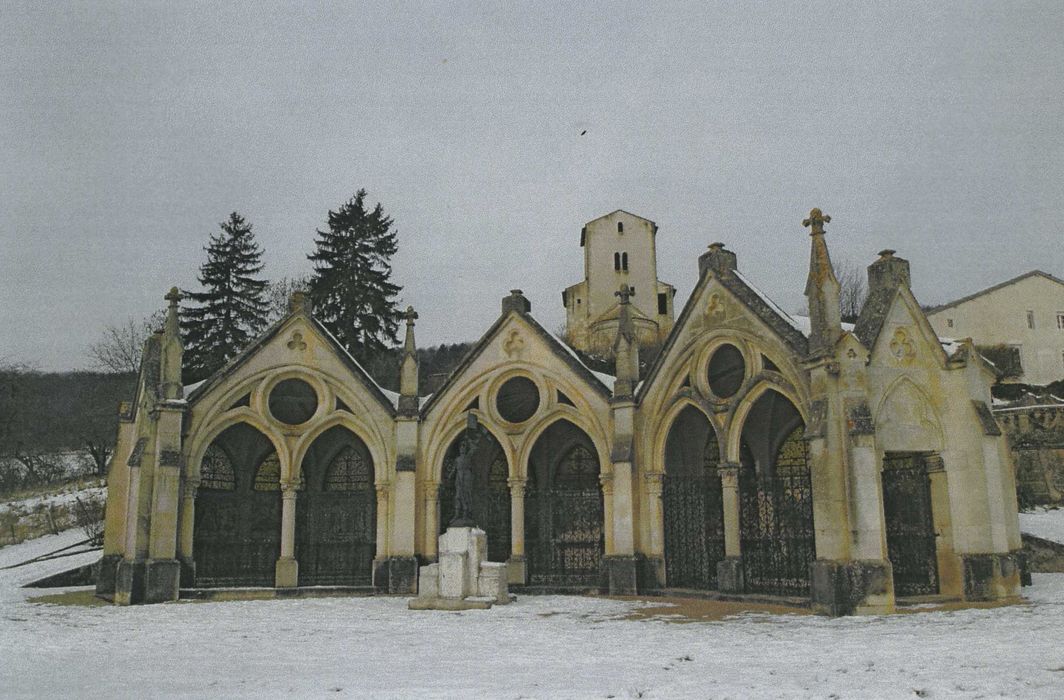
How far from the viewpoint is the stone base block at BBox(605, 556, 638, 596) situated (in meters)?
20.2

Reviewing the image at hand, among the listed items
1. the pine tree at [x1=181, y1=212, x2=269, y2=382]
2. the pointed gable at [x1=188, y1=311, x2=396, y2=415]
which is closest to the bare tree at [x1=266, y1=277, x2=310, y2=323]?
the pine tree at [x1=181, y1=212, x2=269, y2=382]

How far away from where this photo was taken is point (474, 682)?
9.17 m

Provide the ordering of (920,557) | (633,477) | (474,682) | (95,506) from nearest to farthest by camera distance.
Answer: (474,682)
(920,557)
(633,477)
(95,506)

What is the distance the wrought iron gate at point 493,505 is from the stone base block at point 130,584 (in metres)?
7.27

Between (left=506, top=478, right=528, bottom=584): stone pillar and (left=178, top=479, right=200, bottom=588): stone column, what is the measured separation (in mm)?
7322

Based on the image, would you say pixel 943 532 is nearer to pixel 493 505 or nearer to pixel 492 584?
pixel 492 584

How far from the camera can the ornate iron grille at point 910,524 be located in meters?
18.3

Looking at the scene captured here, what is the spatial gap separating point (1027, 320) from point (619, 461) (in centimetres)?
4751

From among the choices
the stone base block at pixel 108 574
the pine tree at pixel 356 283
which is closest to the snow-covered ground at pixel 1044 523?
the stone base block at pixel 108 574

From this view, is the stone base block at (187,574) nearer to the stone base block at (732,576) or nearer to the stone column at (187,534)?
the stone column at (187,534)

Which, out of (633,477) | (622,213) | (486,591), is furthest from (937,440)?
(622,213)

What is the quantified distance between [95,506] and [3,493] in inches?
527

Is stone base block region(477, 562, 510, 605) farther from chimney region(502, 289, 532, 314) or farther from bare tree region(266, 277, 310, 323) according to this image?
bare tree region(266, 277, 310, 323)

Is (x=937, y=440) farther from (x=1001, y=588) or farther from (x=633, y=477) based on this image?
(x=633, y=477)
